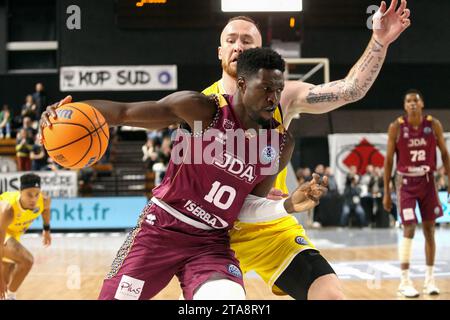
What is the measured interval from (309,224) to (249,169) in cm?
1152

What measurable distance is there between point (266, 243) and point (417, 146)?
12.4 ft

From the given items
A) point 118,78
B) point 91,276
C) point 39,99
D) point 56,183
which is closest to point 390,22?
point 91,276

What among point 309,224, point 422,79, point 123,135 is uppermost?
point 422,79

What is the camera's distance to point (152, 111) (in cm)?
300

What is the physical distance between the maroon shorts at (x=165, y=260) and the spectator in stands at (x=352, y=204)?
36.8 feet

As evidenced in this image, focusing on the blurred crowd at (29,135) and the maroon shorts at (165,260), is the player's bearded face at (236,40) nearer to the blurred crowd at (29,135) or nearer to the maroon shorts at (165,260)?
the maroon shorts at (165,260)

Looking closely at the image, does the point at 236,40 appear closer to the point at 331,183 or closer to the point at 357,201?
the point at 357,201

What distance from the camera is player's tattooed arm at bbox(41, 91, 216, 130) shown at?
2982 millimetres

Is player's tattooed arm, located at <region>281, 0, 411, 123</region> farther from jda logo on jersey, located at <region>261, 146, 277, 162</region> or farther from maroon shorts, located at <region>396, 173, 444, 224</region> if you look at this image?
maroon shorts, located at <region>396, 173, 444, 224</region>

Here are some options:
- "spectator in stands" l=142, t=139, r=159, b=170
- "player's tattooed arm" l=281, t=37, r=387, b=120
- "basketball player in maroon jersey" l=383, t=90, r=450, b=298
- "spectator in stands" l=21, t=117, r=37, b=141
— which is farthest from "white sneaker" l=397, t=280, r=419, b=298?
"spectator in stands" l=21, t=117, r=37, b=141

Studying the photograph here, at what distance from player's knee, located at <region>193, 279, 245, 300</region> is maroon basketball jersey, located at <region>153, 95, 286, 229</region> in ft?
1.21

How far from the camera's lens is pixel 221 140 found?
10.3 feet
